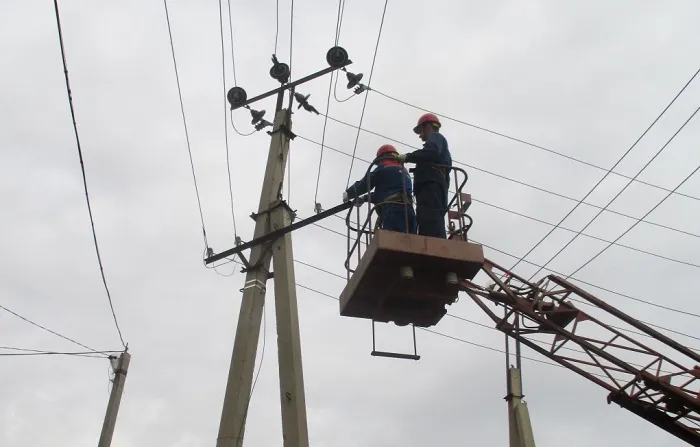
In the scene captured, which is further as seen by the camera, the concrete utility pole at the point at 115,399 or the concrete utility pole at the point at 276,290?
the concrete utility pole at the point at 115,399

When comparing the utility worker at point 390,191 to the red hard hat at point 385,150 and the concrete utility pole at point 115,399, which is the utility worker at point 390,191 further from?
the concrete utility pole at point 115,399

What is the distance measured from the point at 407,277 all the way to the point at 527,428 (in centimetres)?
698

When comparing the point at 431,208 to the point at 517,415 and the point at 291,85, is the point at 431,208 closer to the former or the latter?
the point at 291,85

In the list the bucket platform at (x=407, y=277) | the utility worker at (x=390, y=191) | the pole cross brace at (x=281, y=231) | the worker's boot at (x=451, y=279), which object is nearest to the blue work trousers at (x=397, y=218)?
the utility worker at (x=390, y=191)

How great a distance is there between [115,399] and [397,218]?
282 inches

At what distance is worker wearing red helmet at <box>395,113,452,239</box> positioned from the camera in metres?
7.41

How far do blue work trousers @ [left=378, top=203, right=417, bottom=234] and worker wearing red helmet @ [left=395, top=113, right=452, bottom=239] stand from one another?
0.17 metres

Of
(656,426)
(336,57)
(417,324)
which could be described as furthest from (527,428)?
(336,57)

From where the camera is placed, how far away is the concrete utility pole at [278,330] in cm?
760

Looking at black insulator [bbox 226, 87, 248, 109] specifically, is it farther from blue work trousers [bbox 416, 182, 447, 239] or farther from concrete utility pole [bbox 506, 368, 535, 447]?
concrete utility pole [bbox 506, 368, 535, 447]

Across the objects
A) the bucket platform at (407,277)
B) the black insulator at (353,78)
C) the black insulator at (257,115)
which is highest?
the black insulator at (353,78)

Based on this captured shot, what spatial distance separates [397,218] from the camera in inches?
300

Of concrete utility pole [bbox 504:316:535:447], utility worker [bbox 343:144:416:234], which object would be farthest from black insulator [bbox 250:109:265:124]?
concrete utility pole [bbox 504:316:535:447]

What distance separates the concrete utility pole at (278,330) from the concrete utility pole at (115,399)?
190 inches
